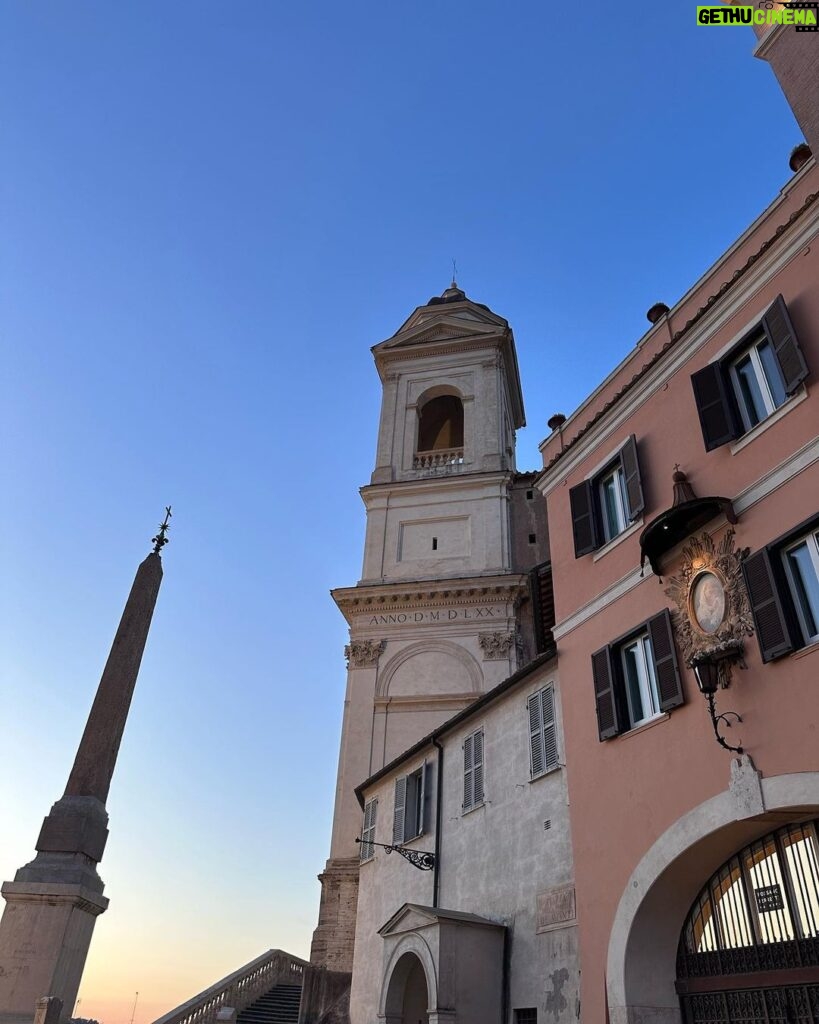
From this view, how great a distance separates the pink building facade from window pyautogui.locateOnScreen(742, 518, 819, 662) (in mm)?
22

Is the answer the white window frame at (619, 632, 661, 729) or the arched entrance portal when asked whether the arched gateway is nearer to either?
the white window frame at (619, 632, 661, 729)

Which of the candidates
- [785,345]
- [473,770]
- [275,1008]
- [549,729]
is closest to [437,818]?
[473,770]

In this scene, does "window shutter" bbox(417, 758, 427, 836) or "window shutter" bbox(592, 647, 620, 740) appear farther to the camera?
"window shutter" bbox(417, 758, 427, 836)

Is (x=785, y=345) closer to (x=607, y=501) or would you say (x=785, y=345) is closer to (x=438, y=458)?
(x=607, y=501)

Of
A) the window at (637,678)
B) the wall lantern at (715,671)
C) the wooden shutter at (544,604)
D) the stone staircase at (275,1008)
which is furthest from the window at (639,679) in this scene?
the stone staircase at (275,1008)

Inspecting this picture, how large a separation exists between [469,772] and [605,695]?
5.48m

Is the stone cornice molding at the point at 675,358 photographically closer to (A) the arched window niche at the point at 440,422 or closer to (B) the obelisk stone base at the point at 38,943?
(B) the obelisk stone base at the point at 38,943

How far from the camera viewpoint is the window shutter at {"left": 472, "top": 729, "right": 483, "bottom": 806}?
15.2 metres

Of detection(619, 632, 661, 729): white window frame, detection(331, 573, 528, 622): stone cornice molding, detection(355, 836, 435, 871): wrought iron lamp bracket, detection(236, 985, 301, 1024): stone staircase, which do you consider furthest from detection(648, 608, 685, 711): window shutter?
detection(331, 573, 528, 622): stone cornice molding

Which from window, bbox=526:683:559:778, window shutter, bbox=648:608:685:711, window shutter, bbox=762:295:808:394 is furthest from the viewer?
Answer: window, bbox=526:683:559:778

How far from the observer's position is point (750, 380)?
10492mm

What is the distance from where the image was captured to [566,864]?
1221 centimetres

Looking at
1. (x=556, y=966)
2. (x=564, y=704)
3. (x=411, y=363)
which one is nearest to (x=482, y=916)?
(x=556, y=966)

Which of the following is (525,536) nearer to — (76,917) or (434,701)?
(434,701)
